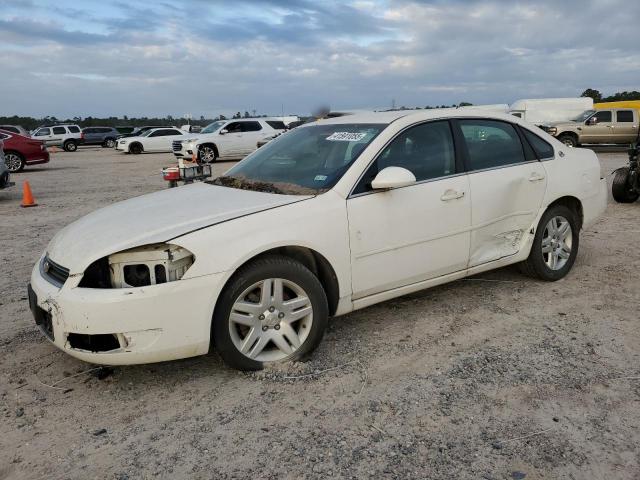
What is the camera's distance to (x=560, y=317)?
4156mm

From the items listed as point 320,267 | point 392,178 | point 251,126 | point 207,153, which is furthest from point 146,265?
point 251,126

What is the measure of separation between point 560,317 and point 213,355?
256 cm

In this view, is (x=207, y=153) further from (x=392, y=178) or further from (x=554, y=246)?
(x=392, y=178)

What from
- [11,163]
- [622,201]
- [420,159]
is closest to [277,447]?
[420,159]

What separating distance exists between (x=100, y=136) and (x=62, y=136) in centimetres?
514

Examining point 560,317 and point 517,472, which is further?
point 560,317

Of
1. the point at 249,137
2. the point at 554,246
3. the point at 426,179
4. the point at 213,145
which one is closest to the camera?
the point at 426,179

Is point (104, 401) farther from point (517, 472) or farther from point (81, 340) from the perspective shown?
point (517, 472)

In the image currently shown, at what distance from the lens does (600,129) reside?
21.3 m

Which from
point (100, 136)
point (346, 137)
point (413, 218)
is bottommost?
point (413, 218)

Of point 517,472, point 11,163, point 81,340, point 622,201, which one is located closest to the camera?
point 517,472

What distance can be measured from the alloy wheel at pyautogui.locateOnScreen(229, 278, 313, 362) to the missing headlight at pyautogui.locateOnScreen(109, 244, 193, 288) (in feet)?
1.33

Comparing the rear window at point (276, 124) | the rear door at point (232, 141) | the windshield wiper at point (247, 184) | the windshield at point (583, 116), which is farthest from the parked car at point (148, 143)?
the windshield wiper at point (247, 184)

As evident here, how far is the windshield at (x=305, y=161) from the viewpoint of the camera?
3.73 m
